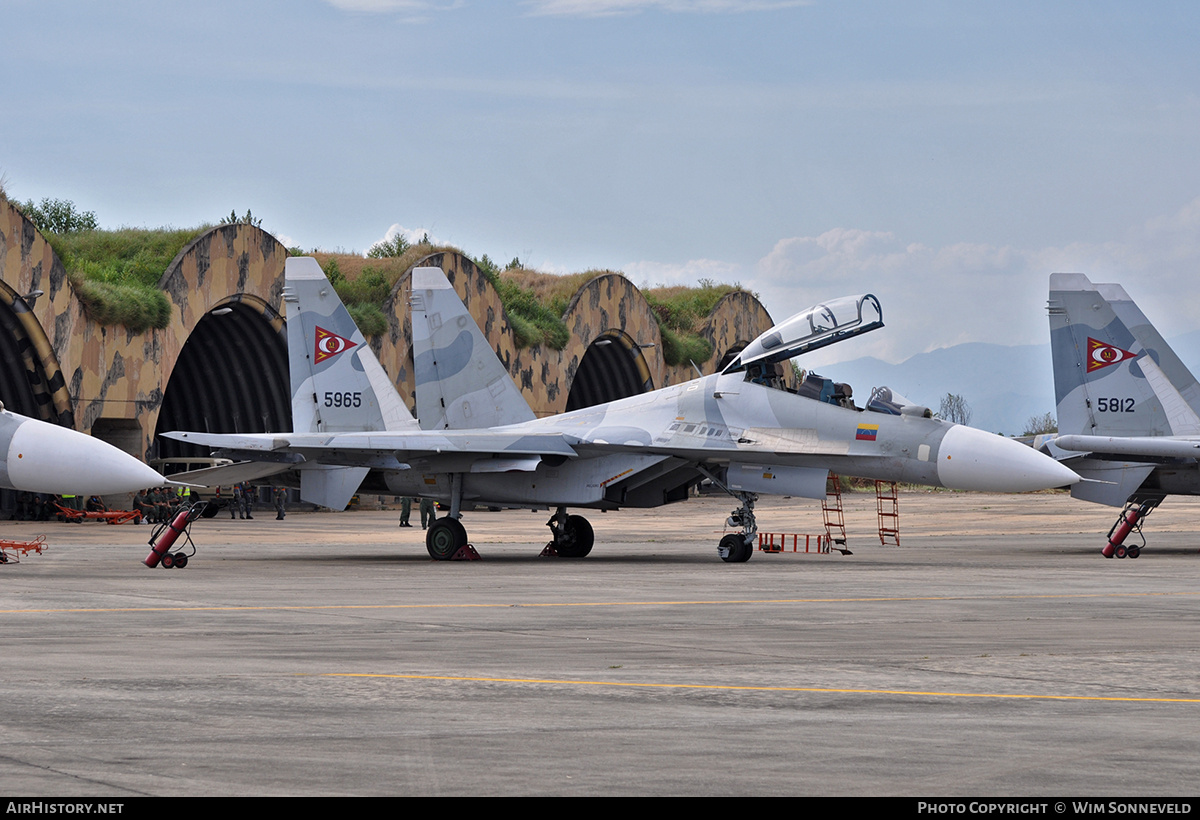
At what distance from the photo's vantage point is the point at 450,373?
2306 centimetres

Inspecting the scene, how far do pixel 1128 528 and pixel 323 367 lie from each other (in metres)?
14.1

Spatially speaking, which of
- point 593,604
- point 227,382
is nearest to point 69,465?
point 593,604


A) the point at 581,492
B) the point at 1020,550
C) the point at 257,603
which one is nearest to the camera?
the point at 257,603

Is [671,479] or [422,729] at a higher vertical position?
[671,479]

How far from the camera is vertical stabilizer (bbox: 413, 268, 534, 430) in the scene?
75.7 ft

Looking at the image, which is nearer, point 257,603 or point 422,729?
point 422,729

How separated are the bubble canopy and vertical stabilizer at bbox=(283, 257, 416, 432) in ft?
23.9

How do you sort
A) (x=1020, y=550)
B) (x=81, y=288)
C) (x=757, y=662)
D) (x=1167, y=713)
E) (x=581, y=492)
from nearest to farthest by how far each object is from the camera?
(x=1167, y=713) < (x=757, y=662) < (x=581, y=492) < (x=1020, y=550) < (x=81, y=288)

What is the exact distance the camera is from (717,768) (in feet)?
17.7

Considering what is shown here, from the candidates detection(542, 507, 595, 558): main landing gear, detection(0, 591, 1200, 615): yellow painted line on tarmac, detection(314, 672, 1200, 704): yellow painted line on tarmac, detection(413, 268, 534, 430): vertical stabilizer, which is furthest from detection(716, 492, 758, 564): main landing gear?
detection(314, 672, 1200, 704): yellow painted line on tarmac

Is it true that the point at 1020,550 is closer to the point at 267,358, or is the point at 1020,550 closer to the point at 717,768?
the point at 717,768

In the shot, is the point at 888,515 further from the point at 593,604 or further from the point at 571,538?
the point at 593,604
